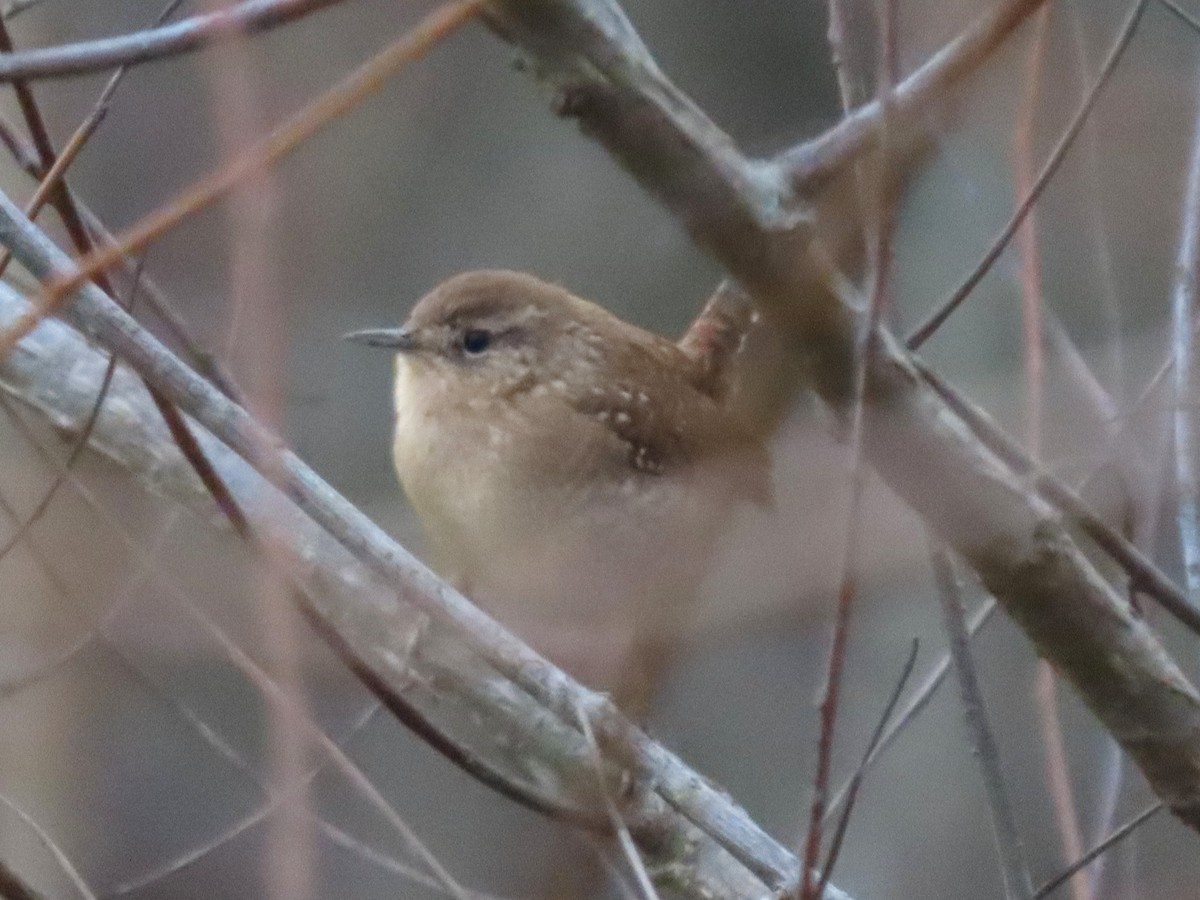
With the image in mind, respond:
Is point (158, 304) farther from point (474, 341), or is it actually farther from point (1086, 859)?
point (1086, 859)

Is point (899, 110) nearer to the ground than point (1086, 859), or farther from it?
farther from it

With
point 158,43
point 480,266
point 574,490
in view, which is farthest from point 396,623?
point 480,266

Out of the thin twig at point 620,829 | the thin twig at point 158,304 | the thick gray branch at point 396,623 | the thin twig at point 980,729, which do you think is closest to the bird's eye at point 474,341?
the thick gray branch at point 396,623

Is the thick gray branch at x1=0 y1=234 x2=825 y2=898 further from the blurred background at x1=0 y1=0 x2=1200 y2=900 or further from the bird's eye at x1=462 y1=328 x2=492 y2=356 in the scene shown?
the bird's eye at x1=462 y1=328 x2=492 y2=356

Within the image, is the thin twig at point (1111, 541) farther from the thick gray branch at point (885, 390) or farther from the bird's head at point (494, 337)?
the bird's head at point (494, 337)

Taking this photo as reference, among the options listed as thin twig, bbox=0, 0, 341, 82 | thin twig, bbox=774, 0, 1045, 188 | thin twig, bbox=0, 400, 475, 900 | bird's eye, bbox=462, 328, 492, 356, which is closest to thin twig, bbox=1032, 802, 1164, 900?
thin twig, bbox=0, 400, 475, 900
